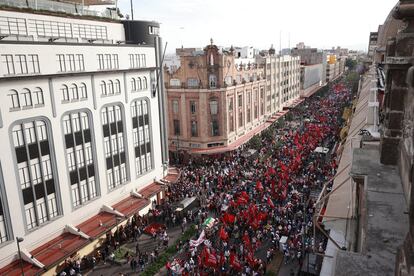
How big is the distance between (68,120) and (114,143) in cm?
570

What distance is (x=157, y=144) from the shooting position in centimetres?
3941

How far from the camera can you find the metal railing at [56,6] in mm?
27184

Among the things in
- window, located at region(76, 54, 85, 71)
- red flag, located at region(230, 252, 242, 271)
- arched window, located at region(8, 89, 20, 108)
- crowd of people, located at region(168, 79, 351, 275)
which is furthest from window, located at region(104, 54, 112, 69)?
red flag, located at region(230, 252, 242, 271)

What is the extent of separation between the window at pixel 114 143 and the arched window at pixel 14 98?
8.17 meters

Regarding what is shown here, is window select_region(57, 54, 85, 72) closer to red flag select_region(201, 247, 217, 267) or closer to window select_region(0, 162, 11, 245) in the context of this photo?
window select_region(0, 162, 11, 245)

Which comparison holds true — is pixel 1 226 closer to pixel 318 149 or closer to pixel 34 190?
pixel 34 190

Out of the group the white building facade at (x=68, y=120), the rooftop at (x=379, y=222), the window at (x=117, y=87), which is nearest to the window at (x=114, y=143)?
the white building facade at (x=68, y=120)

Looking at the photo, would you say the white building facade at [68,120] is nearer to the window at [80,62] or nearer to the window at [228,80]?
the window at [80,62]

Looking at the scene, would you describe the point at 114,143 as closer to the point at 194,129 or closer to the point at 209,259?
the point at 209,259

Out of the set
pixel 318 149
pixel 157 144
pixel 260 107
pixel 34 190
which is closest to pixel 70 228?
pixel 34 190

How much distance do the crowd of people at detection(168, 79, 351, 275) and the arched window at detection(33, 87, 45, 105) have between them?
14.6m

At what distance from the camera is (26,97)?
80.2 ft

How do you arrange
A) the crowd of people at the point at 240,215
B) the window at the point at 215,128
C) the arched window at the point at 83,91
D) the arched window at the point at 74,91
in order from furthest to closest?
1. the window at the point at 215,128
2. the arched window at the point at 83,91
3. the arched window at the point at 74,91
4. the crowd of people at the point at 240,215

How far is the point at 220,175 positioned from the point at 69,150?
18966 millimetres
